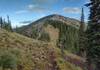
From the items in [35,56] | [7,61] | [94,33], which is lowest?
[35,56]

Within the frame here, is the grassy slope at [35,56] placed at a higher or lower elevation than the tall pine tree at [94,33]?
lower

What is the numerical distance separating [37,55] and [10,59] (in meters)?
13.8

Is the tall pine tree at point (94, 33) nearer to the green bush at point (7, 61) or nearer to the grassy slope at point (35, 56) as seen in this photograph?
the green bush at point (7, 61)

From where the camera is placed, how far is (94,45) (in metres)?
26.2

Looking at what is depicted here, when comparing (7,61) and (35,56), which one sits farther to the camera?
(35,56)

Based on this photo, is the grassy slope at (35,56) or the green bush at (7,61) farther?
the grassy slope at (35,56)

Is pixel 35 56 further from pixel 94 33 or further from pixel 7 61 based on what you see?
pixel 94 33

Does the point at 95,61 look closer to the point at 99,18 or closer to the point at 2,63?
the point at 99,18

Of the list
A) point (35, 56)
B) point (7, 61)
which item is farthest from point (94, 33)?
point (35, 56)

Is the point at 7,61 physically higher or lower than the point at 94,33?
lower

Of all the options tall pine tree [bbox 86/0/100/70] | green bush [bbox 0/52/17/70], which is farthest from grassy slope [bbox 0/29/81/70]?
tall pine tree [bbox 86/0/100/70]

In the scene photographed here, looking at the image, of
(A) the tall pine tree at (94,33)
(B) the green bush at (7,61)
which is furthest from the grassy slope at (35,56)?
(A) the tall pine tree at (94,33)

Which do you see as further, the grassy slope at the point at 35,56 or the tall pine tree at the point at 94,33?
the grassy slope at the point at 35,56

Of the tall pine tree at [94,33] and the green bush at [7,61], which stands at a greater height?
the tall pine tree at [94,33]
